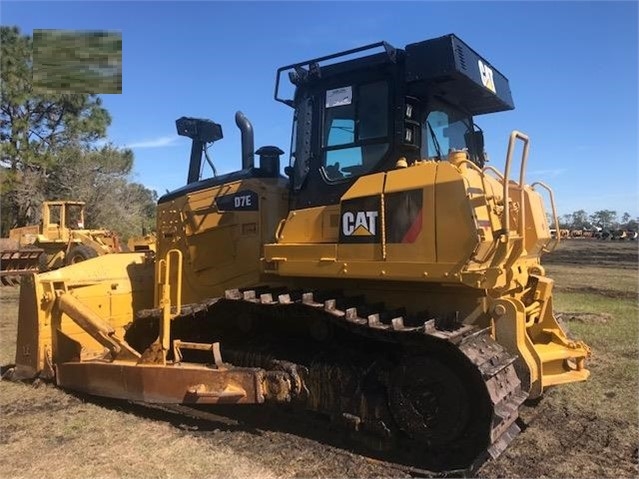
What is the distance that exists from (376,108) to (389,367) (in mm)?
2232

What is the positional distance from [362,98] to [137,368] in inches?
129

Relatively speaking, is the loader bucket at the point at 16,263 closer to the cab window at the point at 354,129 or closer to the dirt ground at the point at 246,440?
the dirt ground at the point at 246,440

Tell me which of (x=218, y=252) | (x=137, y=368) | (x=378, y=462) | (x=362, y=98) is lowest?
(x=378, y=462)

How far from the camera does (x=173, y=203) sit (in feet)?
22.5

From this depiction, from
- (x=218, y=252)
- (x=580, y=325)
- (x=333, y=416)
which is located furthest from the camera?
(x=580, y=325)

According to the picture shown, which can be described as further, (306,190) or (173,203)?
(173,203)

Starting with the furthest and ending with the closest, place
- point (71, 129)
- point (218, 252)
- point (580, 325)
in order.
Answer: point (71, 129), point (580, 325), point (218, 252)

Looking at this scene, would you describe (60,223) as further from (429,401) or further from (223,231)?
(429,401)

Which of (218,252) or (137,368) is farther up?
(218,252)

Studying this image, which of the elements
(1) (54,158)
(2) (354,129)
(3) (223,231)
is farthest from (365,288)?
(1) (54,158)

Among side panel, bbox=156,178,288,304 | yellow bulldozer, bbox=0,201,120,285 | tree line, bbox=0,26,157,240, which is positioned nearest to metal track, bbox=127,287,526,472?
side panel, bbox=156,178,288,304

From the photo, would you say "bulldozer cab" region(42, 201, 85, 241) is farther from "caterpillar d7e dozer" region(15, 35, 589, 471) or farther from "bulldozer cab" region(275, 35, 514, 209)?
"bulldozer cab" region(275, 35, 514, 209)

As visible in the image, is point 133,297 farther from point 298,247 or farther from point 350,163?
point 350,163

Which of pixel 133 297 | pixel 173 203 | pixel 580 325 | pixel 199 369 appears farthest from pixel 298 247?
pixel 580 325
